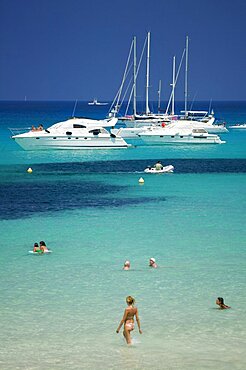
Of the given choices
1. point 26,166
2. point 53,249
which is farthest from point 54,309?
point 26,166

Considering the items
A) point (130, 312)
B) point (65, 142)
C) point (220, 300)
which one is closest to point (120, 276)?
point (220, 300)

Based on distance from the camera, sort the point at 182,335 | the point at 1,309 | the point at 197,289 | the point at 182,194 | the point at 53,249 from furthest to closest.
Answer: the point at 182,194
the point at 53,249
the point at 197,289
the point at 1,309
the point at 182,335

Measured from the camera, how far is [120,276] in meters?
29.7

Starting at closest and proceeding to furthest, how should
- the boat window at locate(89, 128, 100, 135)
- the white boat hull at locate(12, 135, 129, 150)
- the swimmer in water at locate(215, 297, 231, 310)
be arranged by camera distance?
the swimmer in water at locate(215, 297, 231, 310)
the white boat hull at locate(12, 135, 129, 150)
the boat window at locate(89, 128, 100, 135)

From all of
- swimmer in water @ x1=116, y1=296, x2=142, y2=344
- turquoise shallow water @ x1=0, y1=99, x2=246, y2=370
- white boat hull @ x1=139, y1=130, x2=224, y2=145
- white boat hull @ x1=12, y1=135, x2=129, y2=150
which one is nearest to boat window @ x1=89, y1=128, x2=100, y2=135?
white boat hull @ x1=12, y1=135, x2=129, y2=150

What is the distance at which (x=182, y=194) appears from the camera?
50125mm

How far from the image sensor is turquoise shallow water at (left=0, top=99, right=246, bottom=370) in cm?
2283

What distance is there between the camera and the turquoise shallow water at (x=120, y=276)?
2283cm

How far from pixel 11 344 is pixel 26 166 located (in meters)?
45.6

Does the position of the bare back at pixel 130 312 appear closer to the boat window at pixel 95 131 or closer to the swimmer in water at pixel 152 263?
the swimmer in water at pixel 152 263

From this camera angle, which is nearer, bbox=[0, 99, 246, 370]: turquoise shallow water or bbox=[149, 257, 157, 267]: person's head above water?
bbox=[0, 99, 246, 370]: turquoise shallow water

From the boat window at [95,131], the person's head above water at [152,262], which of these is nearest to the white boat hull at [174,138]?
the boat window at [95,131]

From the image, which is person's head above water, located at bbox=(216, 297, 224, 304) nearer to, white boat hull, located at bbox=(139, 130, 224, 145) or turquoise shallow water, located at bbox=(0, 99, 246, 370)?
turquoise shallow water, located at bbox=(0, 99, 246, 370)

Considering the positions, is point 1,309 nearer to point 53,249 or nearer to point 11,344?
point 11,344
